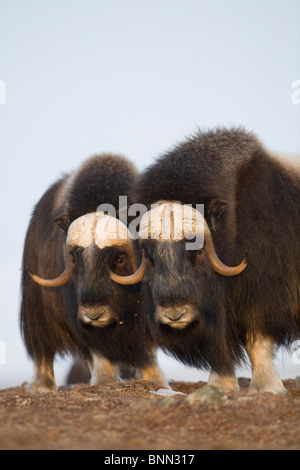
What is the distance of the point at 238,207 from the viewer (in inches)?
222

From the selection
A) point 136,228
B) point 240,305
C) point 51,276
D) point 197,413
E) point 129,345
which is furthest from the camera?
point 51,276

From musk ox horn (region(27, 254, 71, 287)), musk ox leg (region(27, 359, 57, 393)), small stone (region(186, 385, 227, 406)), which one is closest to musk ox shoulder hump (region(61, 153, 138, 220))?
musk ox horn (region(27, 254, 71, 287))

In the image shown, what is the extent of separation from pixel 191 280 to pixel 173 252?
0.23 meters

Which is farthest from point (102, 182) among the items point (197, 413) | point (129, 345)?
point (197, 413)

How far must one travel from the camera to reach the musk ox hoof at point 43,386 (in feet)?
23.7

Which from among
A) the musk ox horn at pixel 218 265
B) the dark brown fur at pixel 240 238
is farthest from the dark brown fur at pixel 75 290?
the musk ox horn at pixel 218 265

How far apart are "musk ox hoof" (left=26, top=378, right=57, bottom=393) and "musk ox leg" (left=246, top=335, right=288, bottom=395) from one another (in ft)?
8.03

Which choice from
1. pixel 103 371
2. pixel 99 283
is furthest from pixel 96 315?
pixel 103 371

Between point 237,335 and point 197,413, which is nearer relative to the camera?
point 197,413

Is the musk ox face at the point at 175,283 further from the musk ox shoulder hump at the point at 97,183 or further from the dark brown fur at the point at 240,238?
the musk ox shoulder hump at the point at 97,183

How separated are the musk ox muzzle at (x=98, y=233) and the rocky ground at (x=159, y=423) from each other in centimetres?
223

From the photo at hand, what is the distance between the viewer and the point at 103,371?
6883 mm

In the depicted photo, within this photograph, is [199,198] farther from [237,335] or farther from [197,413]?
[197,413]
